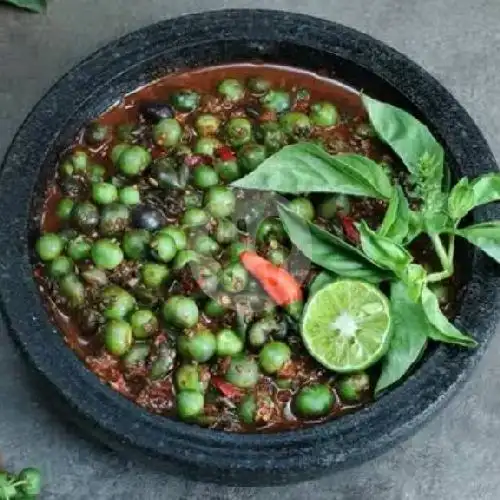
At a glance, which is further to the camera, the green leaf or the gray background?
the green leaf

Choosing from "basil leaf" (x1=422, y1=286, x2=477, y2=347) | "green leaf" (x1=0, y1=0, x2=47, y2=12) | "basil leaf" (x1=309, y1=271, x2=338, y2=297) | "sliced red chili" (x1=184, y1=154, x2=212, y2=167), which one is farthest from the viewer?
"green leaf" (x1=0, y1=0, x2=47, y2=12)

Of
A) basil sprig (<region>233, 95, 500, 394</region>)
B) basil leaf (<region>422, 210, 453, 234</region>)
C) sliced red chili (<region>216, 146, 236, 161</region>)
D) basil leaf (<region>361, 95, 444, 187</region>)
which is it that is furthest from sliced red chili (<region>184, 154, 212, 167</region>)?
basil leaf (<region>422, 210, 453, 234</region>)

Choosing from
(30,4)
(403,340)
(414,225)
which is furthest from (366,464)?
(30,4)

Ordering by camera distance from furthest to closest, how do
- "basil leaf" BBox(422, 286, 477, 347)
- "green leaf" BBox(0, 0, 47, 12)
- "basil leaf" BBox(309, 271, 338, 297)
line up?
"green leaf" BBox(0, 0, 47, 12)
"basil leaf" BBox(309, 271, 338, 297)
"basil leaf" BBox(422, 286, 477, 347)

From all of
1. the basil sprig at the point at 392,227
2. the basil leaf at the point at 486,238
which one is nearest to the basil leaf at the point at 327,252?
the basil sprig at the point at 392,227

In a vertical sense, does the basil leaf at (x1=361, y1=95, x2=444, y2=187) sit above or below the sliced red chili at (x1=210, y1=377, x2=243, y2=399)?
above

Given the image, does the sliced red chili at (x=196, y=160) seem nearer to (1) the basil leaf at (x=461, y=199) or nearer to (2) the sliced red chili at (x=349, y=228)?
(2) the sliced red chili at (x=349, y=228)

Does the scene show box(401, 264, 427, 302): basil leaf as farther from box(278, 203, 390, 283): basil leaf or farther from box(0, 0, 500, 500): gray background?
box(0, 0, 500, 500): gray background

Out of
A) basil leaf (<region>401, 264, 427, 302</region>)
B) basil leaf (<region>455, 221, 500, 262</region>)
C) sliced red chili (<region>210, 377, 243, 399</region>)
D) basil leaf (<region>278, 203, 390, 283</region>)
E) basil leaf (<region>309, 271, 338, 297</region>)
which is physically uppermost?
basil leaf (<region>455, 221, 500, 262</region>)
